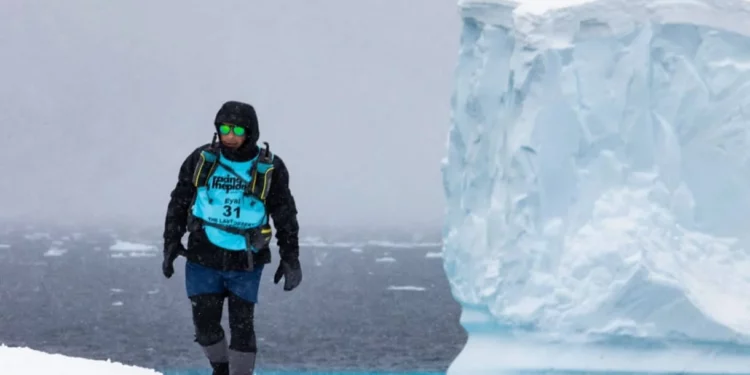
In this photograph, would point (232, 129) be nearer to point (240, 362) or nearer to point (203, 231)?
point (203, 231)

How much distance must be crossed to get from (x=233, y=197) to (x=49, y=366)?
84cm

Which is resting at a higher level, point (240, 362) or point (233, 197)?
point (233, 197)

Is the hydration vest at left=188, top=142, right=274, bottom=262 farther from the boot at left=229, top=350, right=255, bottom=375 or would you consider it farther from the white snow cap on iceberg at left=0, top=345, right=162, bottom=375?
the white snow cap on iceberg at left=0, top=345, right=162, bottom=375

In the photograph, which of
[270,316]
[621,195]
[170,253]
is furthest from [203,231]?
[270,316]

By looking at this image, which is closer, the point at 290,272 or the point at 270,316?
the point at 290,272

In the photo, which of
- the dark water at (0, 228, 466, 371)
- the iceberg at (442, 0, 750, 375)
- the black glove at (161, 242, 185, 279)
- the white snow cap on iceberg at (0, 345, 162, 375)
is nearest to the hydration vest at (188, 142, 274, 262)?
the black glove at (161, 242, 185, 279)

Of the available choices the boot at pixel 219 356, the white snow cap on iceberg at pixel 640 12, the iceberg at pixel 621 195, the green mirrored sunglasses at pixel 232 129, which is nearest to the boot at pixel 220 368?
the boot at pixel 219 356

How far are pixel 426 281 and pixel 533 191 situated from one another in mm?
43802

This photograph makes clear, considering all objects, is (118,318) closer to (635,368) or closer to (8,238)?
(635,368)

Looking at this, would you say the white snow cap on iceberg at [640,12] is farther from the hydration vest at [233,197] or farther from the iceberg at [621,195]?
the hydration vest at [233,197]

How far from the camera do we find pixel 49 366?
12.1 feet

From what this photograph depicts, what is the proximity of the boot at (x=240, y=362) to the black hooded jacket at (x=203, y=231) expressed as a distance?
0.32m

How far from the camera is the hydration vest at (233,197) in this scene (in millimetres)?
3594

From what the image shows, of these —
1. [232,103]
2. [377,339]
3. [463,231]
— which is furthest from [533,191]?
[377,339]
